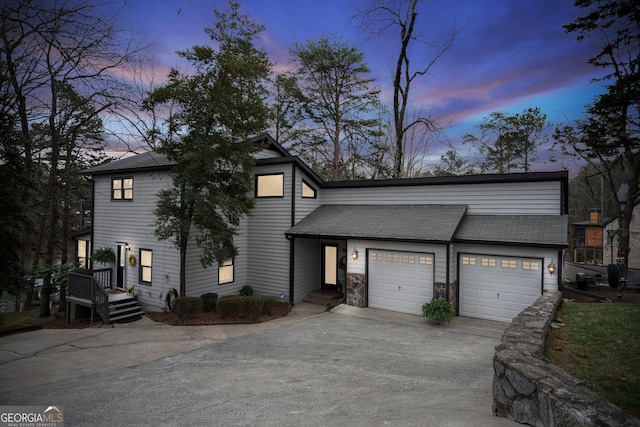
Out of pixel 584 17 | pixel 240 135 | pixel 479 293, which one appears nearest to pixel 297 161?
pixel 240 135

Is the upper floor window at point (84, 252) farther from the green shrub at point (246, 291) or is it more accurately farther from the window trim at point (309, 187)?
the window trim at point (309, 187)

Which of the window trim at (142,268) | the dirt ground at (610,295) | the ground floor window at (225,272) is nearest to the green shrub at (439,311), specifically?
the dirt ground at (610,295)

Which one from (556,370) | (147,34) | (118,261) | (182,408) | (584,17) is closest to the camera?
(556,370)

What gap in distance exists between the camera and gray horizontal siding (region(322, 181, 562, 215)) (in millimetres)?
11297

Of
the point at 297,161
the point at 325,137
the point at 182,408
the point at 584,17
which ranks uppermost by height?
the point at 584,17

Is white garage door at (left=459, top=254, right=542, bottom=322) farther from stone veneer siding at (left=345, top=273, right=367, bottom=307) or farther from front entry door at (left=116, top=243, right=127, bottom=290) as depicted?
front entry door at (left=116, top=243, right=127, bottom=290)

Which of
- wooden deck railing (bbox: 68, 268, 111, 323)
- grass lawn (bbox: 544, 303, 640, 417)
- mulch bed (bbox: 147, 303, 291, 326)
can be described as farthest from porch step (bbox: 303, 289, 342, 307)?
grass lawn (bbox: 544, 303, 640, 417)

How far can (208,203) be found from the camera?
444 inches

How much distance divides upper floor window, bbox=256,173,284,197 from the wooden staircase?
4366 mm

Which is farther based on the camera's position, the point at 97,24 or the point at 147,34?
the point at 147,34

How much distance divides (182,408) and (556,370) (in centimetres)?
494

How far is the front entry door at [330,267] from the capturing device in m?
14.9

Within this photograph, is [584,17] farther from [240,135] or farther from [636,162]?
[240,135]

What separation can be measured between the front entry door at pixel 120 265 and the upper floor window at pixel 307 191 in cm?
809
